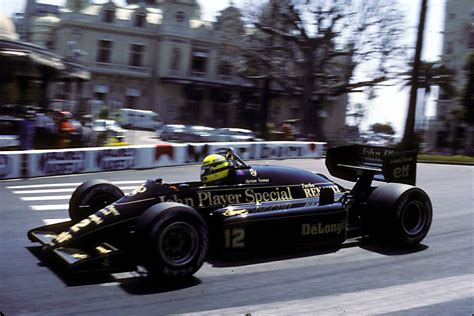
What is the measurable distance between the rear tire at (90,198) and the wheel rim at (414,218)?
3809 millimetres

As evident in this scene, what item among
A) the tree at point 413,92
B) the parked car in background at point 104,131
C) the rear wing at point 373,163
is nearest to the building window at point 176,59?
the parked car in background at point 104,131

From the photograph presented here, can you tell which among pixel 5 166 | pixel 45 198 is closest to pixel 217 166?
pixel 45 198

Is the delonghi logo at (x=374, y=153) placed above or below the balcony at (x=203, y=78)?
below

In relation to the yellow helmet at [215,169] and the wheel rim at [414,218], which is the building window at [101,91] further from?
the wheel rim at [414,218]

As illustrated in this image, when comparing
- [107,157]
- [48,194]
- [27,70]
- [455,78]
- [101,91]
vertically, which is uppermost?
[455,78]

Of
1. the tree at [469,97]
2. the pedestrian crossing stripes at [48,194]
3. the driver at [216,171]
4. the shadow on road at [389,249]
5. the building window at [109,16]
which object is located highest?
the building window at [109,16]

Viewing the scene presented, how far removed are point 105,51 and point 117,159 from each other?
30438 mm

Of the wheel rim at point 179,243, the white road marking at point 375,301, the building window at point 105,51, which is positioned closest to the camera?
the white road marking at point 375,301

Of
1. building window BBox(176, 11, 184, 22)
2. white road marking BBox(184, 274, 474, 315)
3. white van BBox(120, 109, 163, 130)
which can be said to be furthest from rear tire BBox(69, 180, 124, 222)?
building window BBox(176, 11, 184, 22)

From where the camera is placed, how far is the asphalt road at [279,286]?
5.13 meters

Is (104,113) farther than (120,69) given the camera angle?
No

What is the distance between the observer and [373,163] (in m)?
8.52

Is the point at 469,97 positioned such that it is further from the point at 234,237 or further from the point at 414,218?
the point at 234,237

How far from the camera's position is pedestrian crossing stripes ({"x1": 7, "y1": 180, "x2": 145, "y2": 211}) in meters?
10.2
